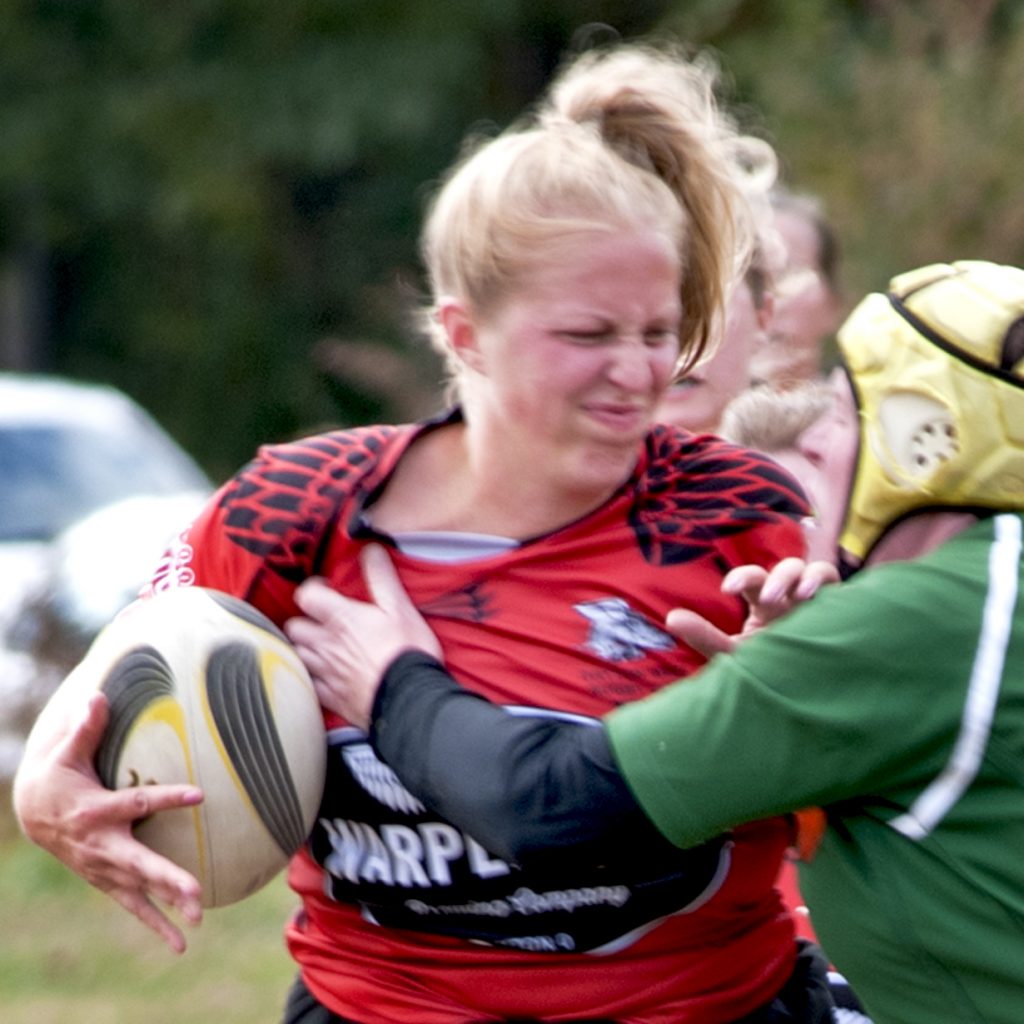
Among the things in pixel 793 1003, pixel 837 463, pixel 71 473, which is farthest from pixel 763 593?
pixel 71 473

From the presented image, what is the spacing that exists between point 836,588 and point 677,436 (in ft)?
2.79

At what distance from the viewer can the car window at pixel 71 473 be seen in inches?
432

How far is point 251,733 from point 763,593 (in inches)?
32.2

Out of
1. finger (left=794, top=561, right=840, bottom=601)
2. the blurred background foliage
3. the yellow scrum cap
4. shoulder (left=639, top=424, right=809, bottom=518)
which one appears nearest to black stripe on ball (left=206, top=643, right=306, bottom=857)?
shoulder (left=639, top=424, right=809, bottom=518)

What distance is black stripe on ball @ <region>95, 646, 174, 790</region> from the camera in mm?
3193

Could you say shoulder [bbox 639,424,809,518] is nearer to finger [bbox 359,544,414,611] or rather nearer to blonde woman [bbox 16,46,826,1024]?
blonde woman [bbox 16,46,826,1024]

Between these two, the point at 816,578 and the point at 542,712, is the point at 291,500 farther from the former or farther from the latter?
the point at 816,578

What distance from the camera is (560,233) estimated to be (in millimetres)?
3244

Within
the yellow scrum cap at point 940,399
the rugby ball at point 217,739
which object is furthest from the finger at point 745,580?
the rugby ball at point 217,739

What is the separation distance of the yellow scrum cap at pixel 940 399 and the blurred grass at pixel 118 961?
4649 mm

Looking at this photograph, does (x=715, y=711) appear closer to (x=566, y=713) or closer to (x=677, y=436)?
(x=566, y=713)

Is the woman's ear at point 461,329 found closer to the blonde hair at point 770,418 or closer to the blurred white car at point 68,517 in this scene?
the blonde hair at point 770,418

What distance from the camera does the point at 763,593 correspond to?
3092 mm

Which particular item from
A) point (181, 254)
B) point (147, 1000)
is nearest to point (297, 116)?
point (181, 254)
